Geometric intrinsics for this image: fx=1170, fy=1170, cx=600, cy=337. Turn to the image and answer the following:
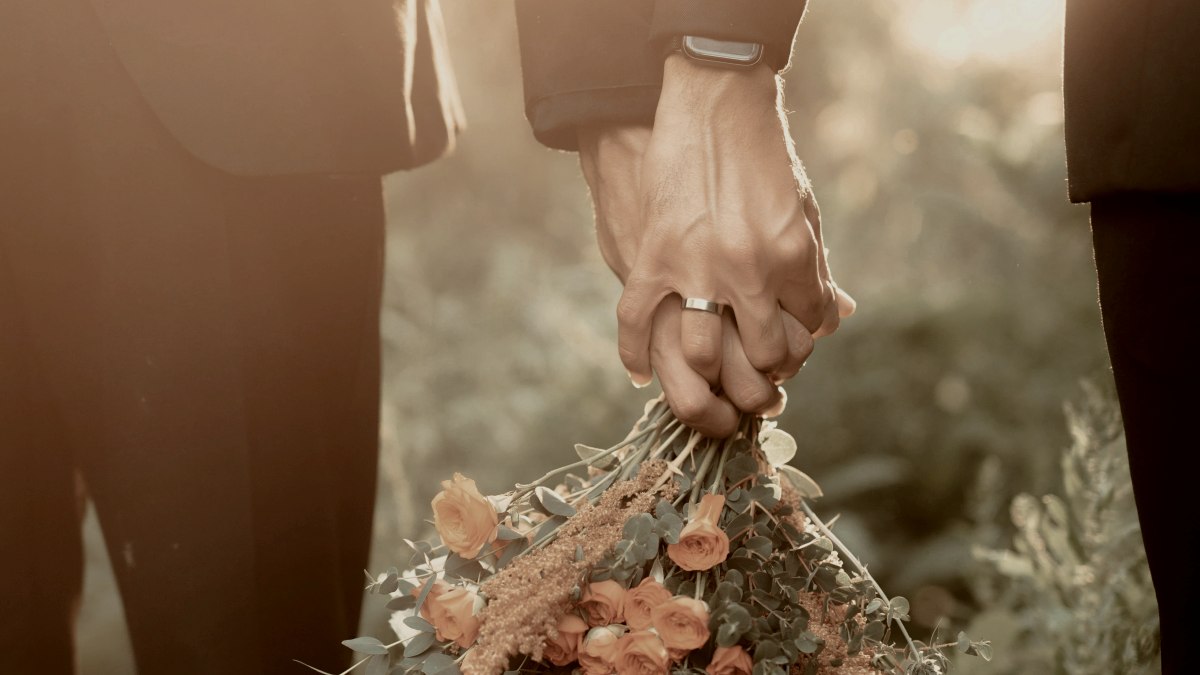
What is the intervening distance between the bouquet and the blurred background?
4.83 ft

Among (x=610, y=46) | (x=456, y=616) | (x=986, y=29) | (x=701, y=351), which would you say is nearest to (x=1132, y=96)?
(x=701, y=351)

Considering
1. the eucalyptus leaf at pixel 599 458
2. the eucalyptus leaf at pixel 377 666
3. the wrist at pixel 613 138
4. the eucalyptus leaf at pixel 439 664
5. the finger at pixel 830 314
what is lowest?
the eucalyptus leaf at pixel 377 666

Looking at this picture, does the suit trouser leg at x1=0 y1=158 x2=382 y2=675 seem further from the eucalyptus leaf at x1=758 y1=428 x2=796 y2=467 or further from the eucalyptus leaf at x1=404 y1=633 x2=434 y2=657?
the eucalyptus leaf at x1=758 y1=428 x2=796 y2=467

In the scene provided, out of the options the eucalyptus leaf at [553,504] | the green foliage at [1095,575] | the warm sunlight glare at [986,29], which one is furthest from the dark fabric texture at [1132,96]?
the warm sunlight glare at [986,29]

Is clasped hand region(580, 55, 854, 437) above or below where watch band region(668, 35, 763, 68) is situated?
below

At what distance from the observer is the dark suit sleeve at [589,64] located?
1.46 meters

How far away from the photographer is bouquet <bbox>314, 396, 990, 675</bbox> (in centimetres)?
117

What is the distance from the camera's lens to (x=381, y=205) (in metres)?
1.73

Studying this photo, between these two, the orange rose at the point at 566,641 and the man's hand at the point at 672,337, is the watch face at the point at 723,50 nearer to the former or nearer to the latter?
the man's hand at the point at 672,337

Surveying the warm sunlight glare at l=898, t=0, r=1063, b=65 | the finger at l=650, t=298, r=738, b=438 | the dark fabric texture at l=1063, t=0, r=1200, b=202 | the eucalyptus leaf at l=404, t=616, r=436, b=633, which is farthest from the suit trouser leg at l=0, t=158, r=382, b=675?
the warm sunlight glare at l=898, t=0, r=1063, b=65

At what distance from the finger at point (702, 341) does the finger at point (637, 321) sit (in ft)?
0.18

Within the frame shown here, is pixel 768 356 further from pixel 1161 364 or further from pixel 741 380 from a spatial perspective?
pixel 1161 364

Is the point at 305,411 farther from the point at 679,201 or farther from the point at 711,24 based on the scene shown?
the point at 711,24

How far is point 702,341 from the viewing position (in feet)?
4.33
